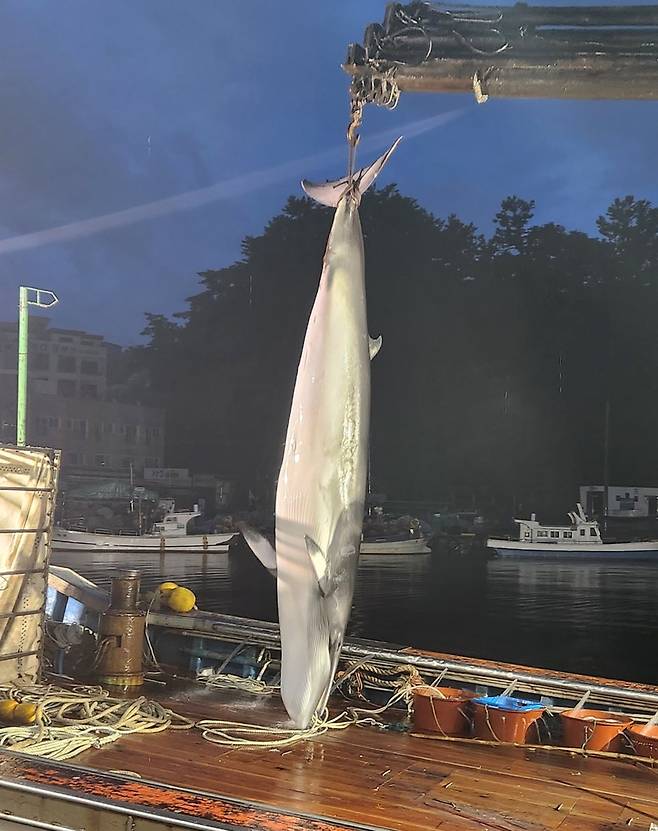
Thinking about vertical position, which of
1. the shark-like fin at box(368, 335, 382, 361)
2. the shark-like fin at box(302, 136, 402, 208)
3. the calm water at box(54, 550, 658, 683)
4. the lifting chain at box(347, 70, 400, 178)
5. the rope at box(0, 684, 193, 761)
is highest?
the lifting chain at box(347, 70, 400, 178)

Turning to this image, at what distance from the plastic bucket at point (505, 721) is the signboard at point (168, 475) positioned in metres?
20.5

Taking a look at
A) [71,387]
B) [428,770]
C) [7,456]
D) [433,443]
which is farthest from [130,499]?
[428,770]

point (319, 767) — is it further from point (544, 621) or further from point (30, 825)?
point (544, 621)

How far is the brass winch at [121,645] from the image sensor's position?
4.78 m

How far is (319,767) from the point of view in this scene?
136 inches

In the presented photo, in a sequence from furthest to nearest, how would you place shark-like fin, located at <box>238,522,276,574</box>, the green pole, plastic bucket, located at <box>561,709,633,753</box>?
the green pole → plastic bucket, located at <box>561,709,633,753</box> → shark-like fin, located at <box>238,522,276,574</box>

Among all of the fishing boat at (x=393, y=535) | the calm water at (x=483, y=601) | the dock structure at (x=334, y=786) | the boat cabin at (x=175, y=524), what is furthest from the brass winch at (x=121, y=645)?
the fishing boat at (x=393, y=535)

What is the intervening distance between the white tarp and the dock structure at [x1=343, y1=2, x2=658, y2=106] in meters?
2.81

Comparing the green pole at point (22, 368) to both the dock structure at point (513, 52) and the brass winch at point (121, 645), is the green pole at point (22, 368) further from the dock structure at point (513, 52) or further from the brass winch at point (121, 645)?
the dock structure at point (513, 52)

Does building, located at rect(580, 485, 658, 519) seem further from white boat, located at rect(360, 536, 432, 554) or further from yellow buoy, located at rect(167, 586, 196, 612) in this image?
yellow buoy, located at rect(167, 586, 196, 612)

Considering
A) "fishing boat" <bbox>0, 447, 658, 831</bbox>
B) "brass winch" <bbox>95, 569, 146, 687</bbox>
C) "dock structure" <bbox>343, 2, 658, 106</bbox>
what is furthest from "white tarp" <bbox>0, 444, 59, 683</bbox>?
"dock structure" <bbox>343, 2, 658, 106</bbox>

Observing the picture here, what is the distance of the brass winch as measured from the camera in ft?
15.7

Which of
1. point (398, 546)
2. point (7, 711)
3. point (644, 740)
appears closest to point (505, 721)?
point (644, 740)

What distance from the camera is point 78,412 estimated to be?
2336 centimetres
